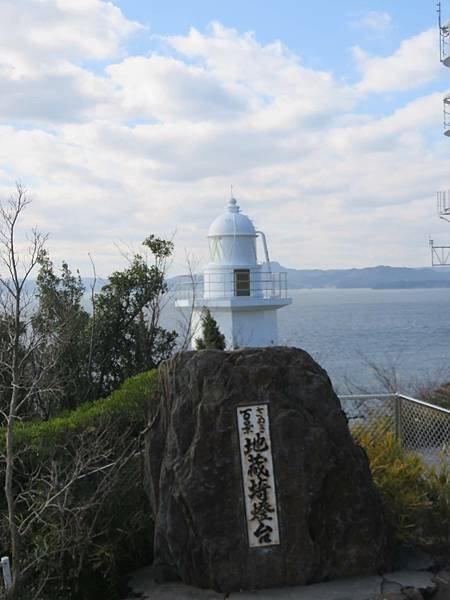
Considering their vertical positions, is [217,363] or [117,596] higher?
[217,363]

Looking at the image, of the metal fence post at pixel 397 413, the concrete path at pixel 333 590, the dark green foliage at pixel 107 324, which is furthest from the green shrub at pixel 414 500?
the dark green foliage at pixel 107 324

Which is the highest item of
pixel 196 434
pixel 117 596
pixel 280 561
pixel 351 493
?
pixel 196 434

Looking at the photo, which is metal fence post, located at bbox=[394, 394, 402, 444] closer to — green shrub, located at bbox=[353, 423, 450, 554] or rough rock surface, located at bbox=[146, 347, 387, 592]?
green shrub, located at bbox=[353, 423, 450, 554]

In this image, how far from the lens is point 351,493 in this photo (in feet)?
16.0

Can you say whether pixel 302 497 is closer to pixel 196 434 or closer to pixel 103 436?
pixel 196 434

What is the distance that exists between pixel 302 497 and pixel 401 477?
3.80ft

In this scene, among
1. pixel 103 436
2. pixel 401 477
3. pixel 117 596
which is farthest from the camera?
pixel 103 436

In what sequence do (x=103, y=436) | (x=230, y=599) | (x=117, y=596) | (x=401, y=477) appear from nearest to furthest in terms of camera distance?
(x=230, y=599), (x=117, y=596), (x=401, y=477), (x=103, y=436)

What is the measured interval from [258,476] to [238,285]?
13509 millimetres

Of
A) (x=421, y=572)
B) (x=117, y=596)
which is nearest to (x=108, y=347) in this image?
(x=117, y=596)

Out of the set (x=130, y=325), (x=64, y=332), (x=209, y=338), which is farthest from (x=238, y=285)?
(x=64, y=332)

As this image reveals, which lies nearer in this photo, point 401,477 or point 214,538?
point 214,538

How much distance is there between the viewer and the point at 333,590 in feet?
15.1

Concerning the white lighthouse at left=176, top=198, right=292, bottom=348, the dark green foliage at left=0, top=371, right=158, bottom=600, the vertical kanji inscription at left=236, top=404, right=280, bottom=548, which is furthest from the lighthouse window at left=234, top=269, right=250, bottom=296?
the vertical kanji inscription at left=236, top=404, right=280, bottom=548
